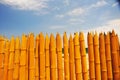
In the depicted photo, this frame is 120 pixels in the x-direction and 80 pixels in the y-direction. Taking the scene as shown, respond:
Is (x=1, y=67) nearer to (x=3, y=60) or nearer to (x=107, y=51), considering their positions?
(x=3, y=60)

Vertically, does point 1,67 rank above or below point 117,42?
below

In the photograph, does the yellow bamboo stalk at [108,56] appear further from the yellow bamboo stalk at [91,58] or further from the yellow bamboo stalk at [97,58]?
the yellow bamboo stalk at [91,58]

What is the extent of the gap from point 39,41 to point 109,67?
6.91ft

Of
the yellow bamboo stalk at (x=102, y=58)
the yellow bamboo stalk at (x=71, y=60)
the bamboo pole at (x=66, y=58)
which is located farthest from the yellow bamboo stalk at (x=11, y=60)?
the yellow bamboo stalk at (x=102, y=58)

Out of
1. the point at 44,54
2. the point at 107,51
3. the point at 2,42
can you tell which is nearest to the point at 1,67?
the point at 2,42

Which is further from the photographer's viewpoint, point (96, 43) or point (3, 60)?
point (3, 60)

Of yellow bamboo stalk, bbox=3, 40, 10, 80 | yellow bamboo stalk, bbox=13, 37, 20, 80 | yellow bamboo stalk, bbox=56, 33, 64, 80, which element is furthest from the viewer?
yellow bamboo stalk, bbox=3, 40, 10, 80

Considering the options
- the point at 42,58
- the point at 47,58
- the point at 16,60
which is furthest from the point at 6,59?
the point at 47,58

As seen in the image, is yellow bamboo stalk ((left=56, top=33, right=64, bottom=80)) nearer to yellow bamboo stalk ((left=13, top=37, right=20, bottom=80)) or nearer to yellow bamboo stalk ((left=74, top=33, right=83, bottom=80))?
yellow bamboo stalk ((left=74, top=33, right=83, bottom=80))

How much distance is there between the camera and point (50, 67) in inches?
231

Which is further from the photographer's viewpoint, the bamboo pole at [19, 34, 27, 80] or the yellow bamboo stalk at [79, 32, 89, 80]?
the bamboo pole at [19, 34, 27, 80]

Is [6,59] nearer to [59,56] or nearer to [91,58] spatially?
[59,56]

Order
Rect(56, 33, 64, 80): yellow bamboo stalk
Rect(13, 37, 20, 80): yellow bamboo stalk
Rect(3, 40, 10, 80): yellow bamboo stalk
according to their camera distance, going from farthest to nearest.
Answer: Rect(3, 40, 10, 80): yellow bamboo stalk
Rect(13, 37, 20, 80): yellow bamboo stalk
Rect(56, 33, 64, 80): yellow bamboo stalk

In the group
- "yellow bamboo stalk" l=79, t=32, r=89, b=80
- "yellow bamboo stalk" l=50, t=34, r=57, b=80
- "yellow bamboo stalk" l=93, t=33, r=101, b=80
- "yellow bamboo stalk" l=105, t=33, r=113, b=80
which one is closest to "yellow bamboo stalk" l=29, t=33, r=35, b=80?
"yellow bamboo stalk" l=50, t=34, r=57, b=80
